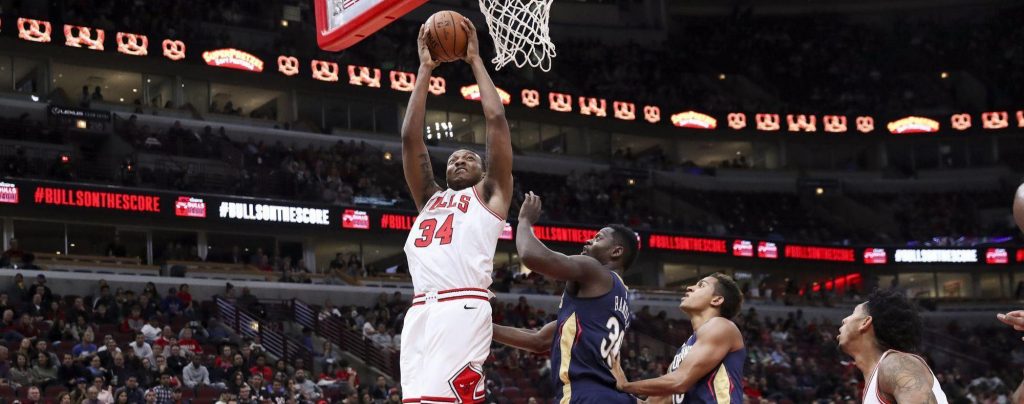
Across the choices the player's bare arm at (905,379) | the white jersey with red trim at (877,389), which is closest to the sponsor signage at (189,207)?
the white jersey with red trim at (877,389)

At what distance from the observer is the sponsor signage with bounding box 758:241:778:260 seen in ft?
125

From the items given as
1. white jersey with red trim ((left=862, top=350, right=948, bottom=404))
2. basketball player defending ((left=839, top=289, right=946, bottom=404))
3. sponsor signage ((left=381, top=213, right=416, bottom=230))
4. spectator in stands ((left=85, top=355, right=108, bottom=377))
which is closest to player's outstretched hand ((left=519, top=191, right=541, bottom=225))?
basketball player defending ((left=839, top=289, right=946, bottom=404))

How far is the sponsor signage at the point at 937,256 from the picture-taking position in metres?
39.8

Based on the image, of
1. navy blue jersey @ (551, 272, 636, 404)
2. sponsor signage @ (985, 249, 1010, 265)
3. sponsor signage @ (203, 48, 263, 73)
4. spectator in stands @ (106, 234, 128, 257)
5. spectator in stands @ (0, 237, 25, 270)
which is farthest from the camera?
sponsor signage @ (985, 249, 1010, 265)

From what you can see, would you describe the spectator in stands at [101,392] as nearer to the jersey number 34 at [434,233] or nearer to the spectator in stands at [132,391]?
the spectator in stands at [132,391]

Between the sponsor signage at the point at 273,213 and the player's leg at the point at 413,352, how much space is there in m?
23.4

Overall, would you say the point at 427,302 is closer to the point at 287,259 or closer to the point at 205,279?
the point at 205,279

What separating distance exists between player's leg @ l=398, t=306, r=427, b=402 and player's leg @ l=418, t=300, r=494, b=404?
0.06 m

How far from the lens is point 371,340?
23656 mm

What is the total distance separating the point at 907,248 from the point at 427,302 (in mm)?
35933

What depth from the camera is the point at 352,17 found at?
8992mm

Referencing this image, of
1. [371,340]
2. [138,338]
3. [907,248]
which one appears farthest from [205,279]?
[907,248]

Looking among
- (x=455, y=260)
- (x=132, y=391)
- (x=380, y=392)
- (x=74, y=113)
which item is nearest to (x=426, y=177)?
(x=455, y=260)

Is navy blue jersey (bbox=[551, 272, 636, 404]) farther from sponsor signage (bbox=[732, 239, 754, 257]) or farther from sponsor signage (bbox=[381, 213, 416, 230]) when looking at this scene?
sponsor signage (bbox=[732, 239, 754, 257])
